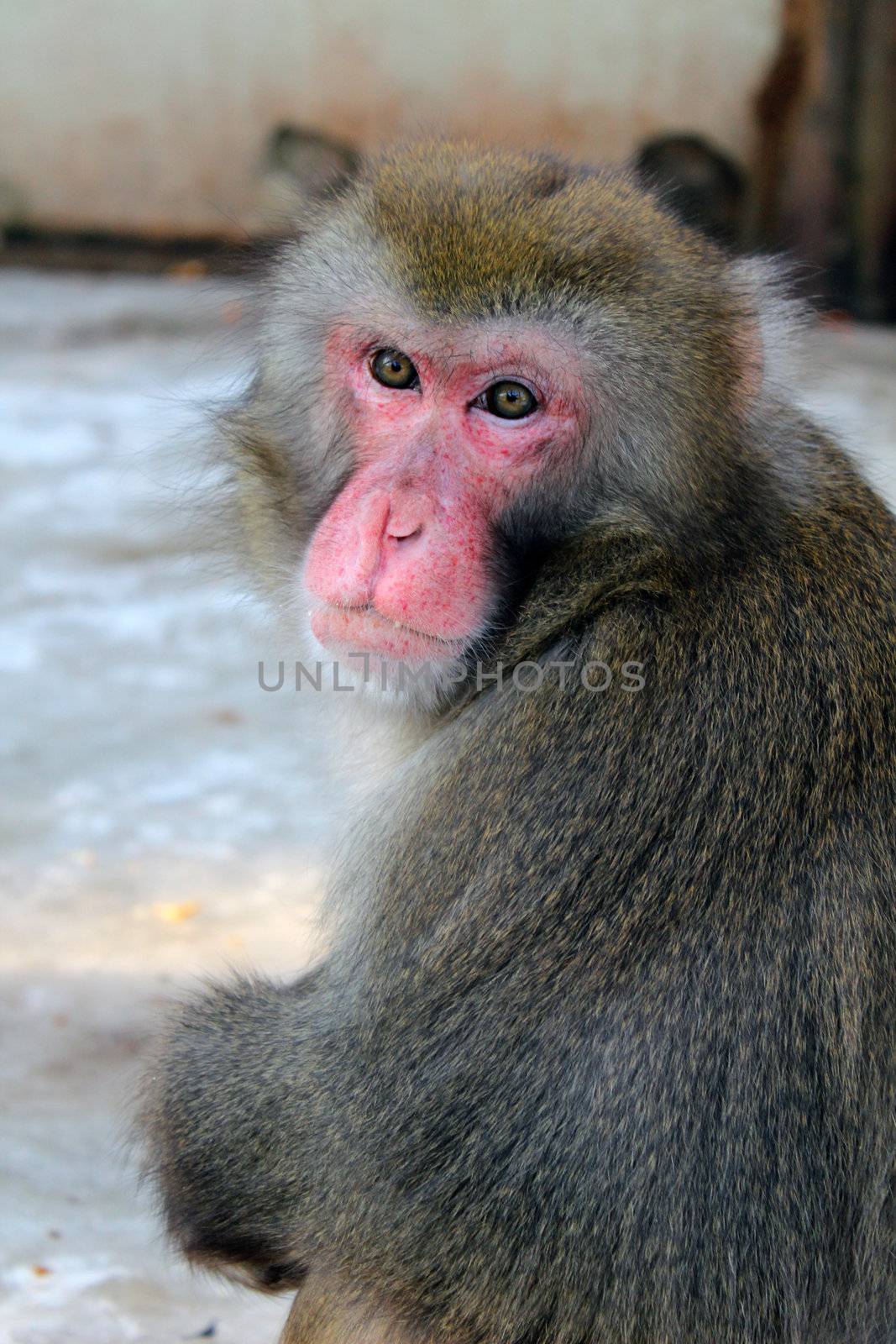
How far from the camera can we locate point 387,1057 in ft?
7.70

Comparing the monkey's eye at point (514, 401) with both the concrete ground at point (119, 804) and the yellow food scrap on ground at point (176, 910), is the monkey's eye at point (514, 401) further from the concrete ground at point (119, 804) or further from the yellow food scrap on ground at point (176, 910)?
the yellow food scrap on ground at point (176, 910)

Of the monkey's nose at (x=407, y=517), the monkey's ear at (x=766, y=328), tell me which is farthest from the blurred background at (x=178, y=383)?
the monkey's nose at (x=407, y=517)

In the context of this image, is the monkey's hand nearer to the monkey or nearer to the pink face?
the monkey

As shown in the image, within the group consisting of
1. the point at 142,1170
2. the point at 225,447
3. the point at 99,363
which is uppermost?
the point at 225,447

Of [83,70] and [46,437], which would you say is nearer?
[46,437]

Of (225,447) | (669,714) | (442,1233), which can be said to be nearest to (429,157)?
(225,447)

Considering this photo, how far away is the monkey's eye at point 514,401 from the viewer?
8.23 ft

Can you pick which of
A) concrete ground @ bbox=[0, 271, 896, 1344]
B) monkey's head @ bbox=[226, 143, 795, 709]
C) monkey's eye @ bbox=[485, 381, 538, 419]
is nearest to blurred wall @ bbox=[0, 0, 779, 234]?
concrete ground @ bbox=[0, 271, 896, 1344]

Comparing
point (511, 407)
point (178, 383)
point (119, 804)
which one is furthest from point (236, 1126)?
point (178, 383)

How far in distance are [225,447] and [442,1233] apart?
1.43 m

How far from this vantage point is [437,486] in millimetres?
2465

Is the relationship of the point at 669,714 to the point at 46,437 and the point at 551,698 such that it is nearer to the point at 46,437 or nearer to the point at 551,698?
the point at 551,698

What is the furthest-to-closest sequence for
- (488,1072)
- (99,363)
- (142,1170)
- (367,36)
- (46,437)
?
(367,36) → (99,363) → (46,437) → (142,1170) → (488,1072)

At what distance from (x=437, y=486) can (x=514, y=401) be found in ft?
0.60
